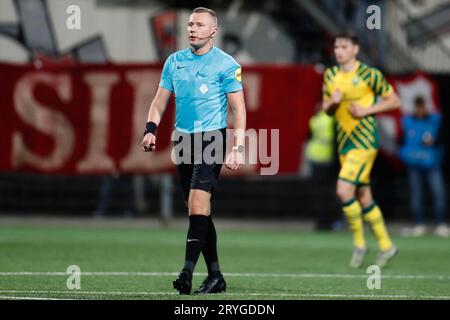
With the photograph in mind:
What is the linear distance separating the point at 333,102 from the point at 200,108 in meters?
3.42

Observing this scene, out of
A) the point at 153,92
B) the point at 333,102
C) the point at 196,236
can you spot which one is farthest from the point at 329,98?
the point at 153,92

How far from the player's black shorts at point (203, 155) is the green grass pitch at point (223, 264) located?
0.94 meters

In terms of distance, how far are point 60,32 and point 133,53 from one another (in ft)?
5.01

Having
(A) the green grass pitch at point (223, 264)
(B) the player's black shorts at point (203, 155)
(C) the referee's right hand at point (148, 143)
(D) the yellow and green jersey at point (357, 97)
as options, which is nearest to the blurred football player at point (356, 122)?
(D) the yellow and green jersey at point (357, 97)

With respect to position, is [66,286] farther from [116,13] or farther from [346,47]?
[116,13]

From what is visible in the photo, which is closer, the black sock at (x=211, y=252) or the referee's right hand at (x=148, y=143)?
the referee's right hand at (x=148, y=143)

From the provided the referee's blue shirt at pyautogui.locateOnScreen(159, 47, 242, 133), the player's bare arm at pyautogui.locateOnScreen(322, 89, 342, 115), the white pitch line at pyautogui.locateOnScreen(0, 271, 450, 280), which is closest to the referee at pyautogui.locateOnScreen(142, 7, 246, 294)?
the referee's blue shirt at pyautogui.locateOnScreen(159, 47, 242, 133)

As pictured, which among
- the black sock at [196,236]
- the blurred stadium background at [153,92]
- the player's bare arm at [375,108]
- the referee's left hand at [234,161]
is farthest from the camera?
the blurred stadium background at [153,92]

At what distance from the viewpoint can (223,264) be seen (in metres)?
12.9

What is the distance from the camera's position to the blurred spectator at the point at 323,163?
1967cm

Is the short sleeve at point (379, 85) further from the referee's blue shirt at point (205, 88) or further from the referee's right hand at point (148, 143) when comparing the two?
the referee's right hand at point (148, 143)

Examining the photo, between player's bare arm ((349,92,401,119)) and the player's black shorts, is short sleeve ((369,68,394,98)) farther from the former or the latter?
the player's black shorts

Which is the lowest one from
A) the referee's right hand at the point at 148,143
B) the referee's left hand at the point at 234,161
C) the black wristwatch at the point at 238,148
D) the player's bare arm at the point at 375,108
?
the referee's left hand at the point at 234,161

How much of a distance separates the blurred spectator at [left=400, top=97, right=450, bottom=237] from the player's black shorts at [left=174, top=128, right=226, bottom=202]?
1023 centimetres
